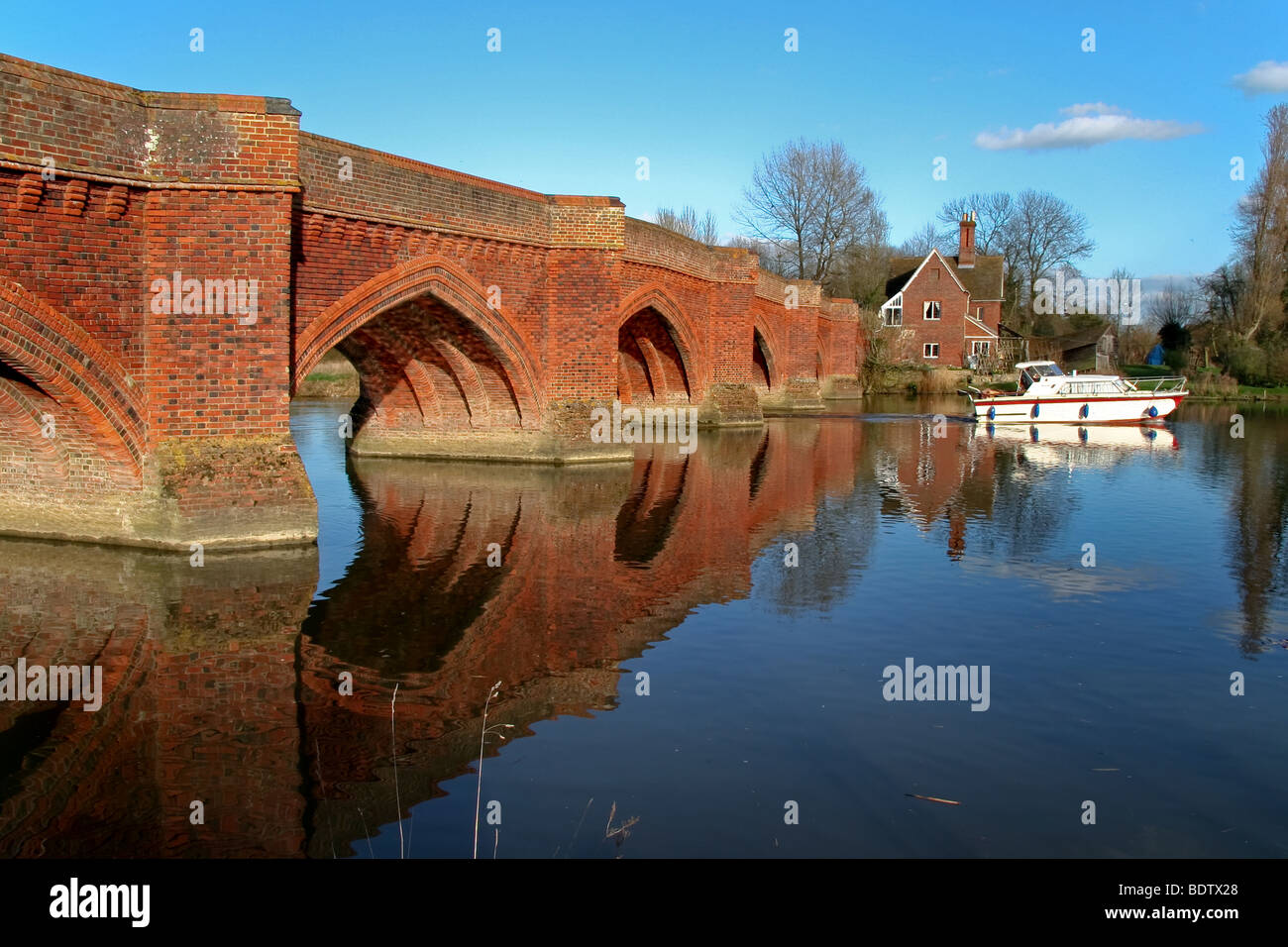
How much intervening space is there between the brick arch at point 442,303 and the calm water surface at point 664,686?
2507mm

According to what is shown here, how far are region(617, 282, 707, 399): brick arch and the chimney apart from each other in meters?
39.2

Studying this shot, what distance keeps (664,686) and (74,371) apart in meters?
7.12

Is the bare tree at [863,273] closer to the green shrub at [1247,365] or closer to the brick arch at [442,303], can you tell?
the green shrub at [1247,365]

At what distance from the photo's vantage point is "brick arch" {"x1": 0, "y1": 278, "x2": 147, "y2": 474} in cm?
989

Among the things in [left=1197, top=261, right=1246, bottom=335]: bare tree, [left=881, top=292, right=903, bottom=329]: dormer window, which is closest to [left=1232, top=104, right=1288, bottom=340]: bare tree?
[left=1197, top=261, right=1246, bottom=335]: bare tree

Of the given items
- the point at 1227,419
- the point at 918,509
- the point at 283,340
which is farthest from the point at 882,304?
the point at 283,340

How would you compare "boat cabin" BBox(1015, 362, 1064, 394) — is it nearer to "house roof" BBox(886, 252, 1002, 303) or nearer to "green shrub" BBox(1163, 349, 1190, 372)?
"green shrub" BBox(1163, 349, 1190, 372)

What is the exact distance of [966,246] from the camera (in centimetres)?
6388

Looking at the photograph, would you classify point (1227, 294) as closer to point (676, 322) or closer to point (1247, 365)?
point (1247, 365)

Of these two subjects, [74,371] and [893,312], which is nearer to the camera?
[74,371]

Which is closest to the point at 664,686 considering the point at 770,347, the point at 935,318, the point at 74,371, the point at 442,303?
the point at 74,371

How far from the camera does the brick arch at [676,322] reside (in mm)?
24047
